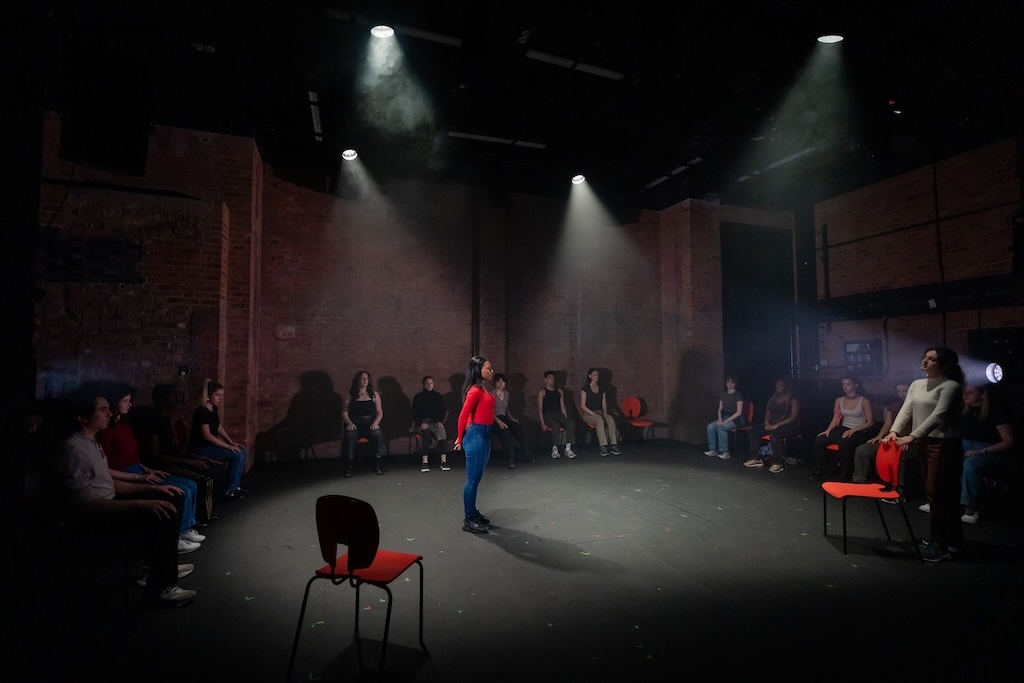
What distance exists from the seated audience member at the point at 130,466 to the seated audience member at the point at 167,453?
13cm

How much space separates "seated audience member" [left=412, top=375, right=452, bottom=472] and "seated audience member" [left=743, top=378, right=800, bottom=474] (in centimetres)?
461

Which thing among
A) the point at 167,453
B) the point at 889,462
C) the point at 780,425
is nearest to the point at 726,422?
the point at 780,425

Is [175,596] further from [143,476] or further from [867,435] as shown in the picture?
[867,435]

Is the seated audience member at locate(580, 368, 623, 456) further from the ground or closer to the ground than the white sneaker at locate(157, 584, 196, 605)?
further from the ground

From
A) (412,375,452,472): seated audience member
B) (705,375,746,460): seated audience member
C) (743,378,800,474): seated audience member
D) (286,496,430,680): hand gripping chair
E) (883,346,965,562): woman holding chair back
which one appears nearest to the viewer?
(286,496,430,680): hand gripping chair

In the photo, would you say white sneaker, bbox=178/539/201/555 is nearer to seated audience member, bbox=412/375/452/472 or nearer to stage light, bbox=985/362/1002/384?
seated audience member, bbox=412/375/452/472

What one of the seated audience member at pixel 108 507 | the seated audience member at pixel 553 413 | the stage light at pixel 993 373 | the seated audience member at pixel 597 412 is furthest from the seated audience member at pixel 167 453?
the stage light at pixel 993 373

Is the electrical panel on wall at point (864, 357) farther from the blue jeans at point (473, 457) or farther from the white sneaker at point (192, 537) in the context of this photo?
the white sneaker at point (192, 537)

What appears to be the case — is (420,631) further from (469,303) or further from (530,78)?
(469,303)

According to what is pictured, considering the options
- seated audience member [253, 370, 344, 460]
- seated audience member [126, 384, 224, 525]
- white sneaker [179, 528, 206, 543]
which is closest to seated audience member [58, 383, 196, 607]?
white sneaker [179, 528, 206, 543]

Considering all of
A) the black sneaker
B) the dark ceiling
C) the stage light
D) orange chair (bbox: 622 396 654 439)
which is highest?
the dark ceiling

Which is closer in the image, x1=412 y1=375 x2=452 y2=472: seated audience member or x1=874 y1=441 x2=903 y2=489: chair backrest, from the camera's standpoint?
x1=874 y1=441 x2=903 y2=489: chair backrest

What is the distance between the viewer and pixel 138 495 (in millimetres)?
3328

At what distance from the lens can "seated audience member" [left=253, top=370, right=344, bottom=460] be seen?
282 inches
